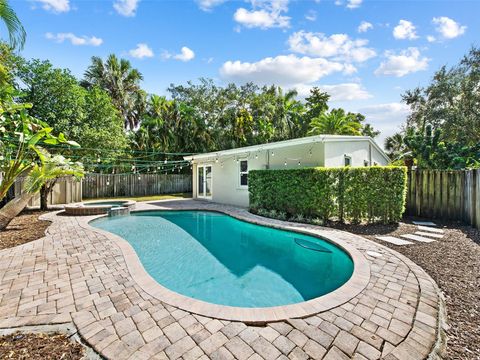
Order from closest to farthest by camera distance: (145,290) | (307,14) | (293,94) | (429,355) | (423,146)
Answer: (429,355)
(145,290)
(307,14)
(423,146)
(293,94)

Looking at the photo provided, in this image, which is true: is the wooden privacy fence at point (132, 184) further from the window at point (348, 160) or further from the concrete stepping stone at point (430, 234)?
the concrete stepping stone at point (430, 234)

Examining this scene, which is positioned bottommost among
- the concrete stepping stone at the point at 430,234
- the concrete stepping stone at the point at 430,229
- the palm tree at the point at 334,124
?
the concrete stepping stone at the point at 430,234

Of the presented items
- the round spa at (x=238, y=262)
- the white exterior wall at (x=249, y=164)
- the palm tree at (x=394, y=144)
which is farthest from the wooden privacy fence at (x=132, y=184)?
the palm tree at (x=394, y=144)

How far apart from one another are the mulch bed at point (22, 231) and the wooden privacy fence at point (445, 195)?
532 inches

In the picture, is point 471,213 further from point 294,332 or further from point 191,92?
point 191,92

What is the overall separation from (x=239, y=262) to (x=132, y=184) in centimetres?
1793

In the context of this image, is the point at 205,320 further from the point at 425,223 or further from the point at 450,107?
the point at 450,107

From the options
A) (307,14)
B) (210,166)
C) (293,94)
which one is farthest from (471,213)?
(293,94)

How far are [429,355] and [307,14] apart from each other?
36.8 ft

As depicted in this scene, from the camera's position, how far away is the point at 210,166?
16500 millimetres

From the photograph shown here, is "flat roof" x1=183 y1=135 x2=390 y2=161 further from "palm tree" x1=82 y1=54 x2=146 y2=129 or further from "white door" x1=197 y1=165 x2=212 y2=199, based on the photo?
"palm tree" x1=82 y1=54 x2=146 y2=129

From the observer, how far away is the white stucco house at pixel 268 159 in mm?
10484

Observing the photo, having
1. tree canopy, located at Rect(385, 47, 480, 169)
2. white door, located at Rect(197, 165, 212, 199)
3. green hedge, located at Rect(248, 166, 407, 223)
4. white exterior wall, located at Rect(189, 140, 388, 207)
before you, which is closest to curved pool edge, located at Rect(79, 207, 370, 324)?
green hedge, located at Rect(248, 166, 407, 223)

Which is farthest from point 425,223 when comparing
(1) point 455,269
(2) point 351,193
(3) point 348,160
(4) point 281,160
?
(4) point 281,160
